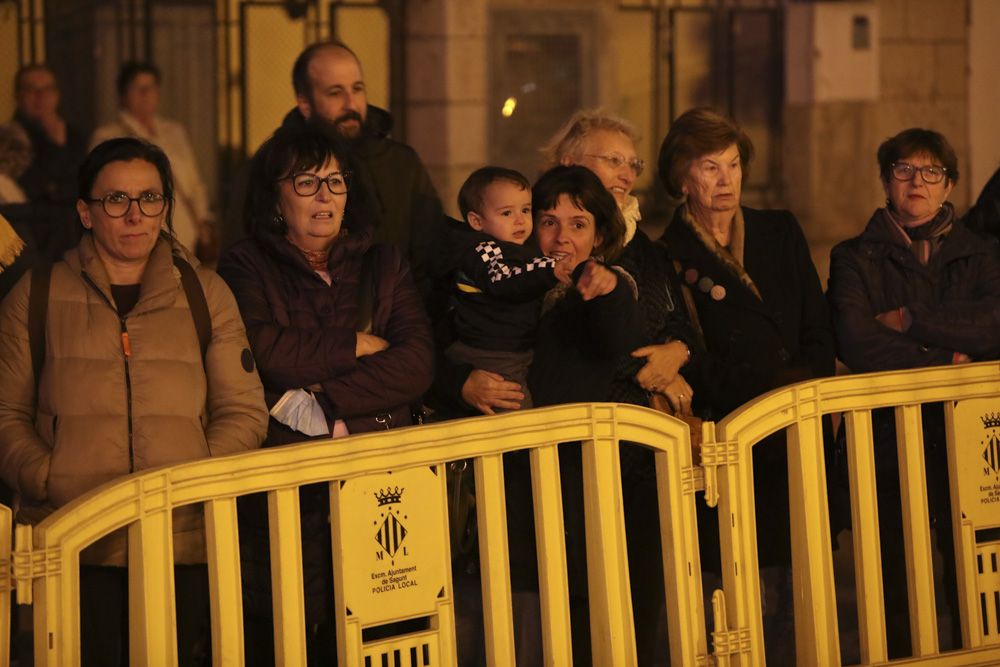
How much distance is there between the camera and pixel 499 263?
5.42 metres

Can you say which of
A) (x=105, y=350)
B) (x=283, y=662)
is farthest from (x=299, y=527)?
(x=105, y=350)

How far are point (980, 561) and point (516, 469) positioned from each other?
61.4 inches

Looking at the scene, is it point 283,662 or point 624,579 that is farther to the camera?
point 624,579

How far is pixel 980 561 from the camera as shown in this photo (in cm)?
589

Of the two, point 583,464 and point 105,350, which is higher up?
point 105,350

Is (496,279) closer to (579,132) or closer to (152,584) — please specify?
(579,132)

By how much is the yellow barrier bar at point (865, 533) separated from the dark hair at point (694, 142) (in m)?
1.03

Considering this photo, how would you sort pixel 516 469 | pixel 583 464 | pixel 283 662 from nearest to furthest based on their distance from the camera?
pixel 283 662, pixel 583 464, pixel 516 469

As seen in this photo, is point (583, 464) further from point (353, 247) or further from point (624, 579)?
point (353, 247)

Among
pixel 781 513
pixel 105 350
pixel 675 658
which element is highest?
pixel 105 350

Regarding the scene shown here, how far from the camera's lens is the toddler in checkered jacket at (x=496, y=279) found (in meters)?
5.43

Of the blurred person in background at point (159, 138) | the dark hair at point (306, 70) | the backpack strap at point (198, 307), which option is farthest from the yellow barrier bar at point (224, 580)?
the blurred person in background at point (159, 138)

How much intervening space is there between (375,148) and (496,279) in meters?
1.39

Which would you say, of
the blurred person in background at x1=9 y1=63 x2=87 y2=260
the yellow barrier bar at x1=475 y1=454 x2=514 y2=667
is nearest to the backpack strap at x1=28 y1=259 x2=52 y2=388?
the yellow barrier bar at x1=475 y1=454 x2=514 y2=667
